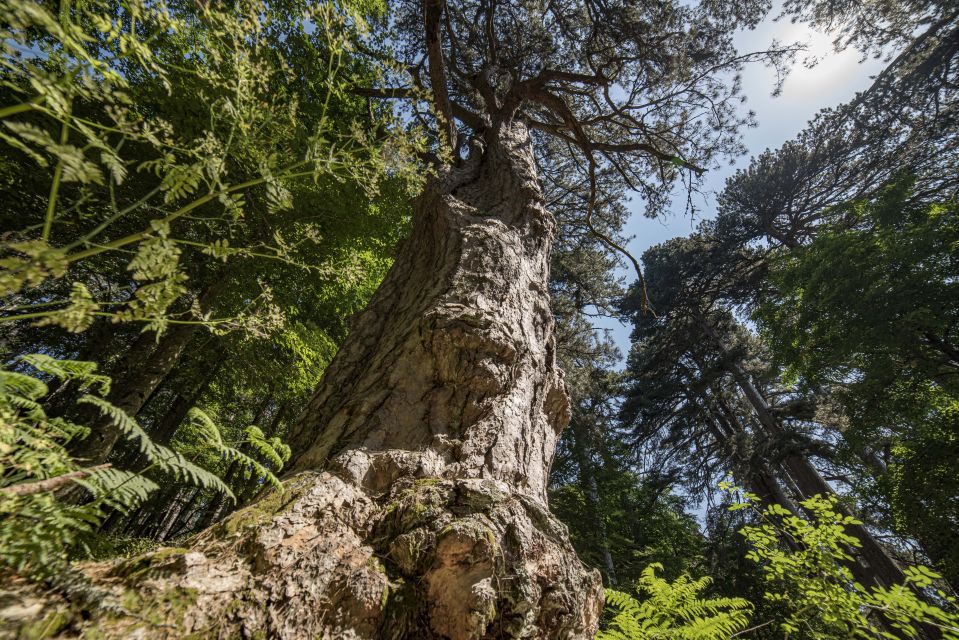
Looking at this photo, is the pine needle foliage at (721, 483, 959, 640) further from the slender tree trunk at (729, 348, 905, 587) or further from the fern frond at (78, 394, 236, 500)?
the slender tree trunk at (729, 348, 905, 587)

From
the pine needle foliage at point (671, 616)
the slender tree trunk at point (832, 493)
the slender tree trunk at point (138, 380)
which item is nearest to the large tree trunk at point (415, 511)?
the pine needle foliage at point (671, 616)

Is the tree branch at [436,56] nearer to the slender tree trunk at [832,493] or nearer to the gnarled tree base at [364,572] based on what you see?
the gnarled tree base at [364,572]

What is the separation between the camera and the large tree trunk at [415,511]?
0.84 meters

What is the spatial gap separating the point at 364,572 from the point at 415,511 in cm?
21

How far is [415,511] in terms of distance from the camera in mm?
1148

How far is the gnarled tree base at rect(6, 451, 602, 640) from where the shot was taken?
2.50 ft

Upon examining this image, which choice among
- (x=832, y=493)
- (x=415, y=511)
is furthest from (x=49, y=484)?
(x=832, y=493)

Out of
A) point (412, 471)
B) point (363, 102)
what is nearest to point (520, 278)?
point (412, 471)

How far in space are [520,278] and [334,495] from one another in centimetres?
166

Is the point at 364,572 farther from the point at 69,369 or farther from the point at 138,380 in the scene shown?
the point at 138,380

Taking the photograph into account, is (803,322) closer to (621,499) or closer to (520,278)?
(621,499)

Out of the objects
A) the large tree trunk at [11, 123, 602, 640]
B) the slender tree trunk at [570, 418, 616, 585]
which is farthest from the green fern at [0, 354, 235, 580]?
the slender tree trunk at [570, 418, 616, 585]

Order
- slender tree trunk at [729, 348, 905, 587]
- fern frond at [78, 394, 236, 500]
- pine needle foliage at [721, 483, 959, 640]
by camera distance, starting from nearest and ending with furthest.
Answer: fern frond at [78, 394, 236, 500] < pine needle foliage at [721, 483, 959, 640] < slender tree trunk at [729, 348, 905, 587]

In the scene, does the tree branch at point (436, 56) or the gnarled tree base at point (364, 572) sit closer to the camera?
the gnarled tree base at point (364, 572)
